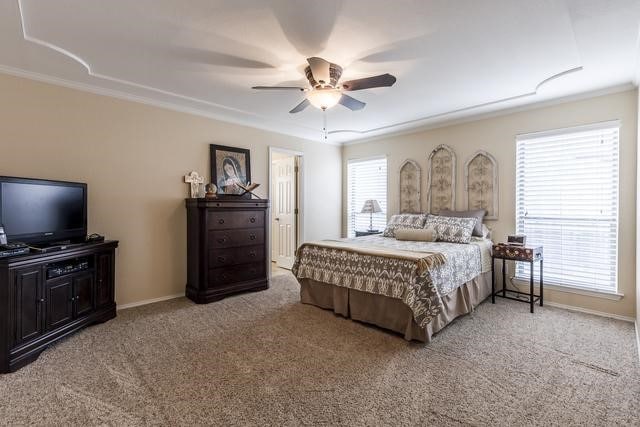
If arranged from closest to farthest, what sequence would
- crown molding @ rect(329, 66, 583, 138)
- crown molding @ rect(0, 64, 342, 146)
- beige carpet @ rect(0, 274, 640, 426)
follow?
beige carpet @ rect(0, 274, 640, 426) → crown molding @ rect(0, 64, 342, 146) → crown molding @ rect(329, 66, 583, 138)

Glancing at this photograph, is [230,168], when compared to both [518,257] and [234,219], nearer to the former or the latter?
[234,219]

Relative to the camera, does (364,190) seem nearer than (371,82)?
No

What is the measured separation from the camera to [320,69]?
8.09 feet

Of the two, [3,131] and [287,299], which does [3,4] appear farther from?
[287,299]

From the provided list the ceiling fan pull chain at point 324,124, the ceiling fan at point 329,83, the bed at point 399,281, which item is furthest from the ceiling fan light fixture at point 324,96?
the bed at point 399,281

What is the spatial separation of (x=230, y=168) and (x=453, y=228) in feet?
10.4

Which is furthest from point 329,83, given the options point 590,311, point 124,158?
point 590,311

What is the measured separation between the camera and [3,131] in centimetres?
290

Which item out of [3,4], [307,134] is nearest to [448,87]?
[307,134]

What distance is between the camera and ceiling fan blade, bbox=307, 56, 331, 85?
2371 mm

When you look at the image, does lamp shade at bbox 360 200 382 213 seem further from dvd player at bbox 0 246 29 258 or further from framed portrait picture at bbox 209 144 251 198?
dvd player at bbox 0 246 29 258

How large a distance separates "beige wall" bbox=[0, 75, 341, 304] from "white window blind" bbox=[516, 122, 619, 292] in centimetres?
396

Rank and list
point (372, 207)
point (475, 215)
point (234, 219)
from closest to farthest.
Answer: point (234, 219), point (475, 215), point (372, 207)

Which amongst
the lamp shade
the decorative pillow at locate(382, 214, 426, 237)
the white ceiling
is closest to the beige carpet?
the decorative pillow at locate(382, 214, 426, 237)
